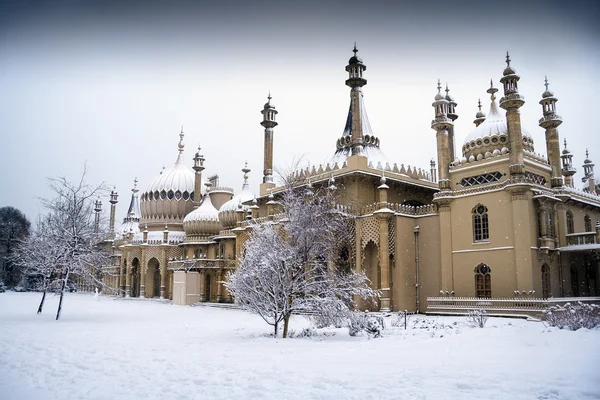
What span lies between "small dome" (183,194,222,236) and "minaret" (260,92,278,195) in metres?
7.92

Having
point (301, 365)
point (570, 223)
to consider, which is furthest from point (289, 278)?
point (570, 223)

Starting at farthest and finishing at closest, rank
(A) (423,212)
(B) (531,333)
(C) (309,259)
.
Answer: (A) (423,212)
(C) (309,259)
(B) (531,333)

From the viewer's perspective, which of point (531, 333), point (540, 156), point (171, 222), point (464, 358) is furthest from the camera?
point (171, 222)

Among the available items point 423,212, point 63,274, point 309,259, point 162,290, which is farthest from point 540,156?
point 162,290

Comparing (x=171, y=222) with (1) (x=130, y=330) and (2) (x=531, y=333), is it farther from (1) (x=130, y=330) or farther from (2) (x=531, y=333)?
(2) (x=531, y=333)

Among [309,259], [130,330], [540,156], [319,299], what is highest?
[540,156]

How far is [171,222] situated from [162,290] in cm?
696

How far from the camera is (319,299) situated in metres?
13.6

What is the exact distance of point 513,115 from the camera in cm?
2098

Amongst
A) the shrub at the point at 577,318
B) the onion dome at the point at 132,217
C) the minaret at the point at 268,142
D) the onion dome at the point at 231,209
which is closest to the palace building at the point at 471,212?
the minaret at the point at 268,142

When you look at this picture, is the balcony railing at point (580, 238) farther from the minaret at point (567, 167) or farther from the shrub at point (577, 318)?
the minaret at point (567, 167)

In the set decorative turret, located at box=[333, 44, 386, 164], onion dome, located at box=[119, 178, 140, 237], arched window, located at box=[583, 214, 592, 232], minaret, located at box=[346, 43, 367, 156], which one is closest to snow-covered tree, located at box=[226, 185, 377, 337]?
decorative turret, located at box=[333, 44, 386, 164]

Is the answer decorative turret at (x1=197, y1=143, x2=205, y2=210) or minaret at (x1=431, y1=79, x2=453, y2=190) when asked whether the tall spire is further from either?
decorative turret at (x1=197, y1=143, x2=205, y2=210)

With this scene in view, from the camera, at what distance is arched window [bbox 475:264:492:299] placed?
20.7 metres
